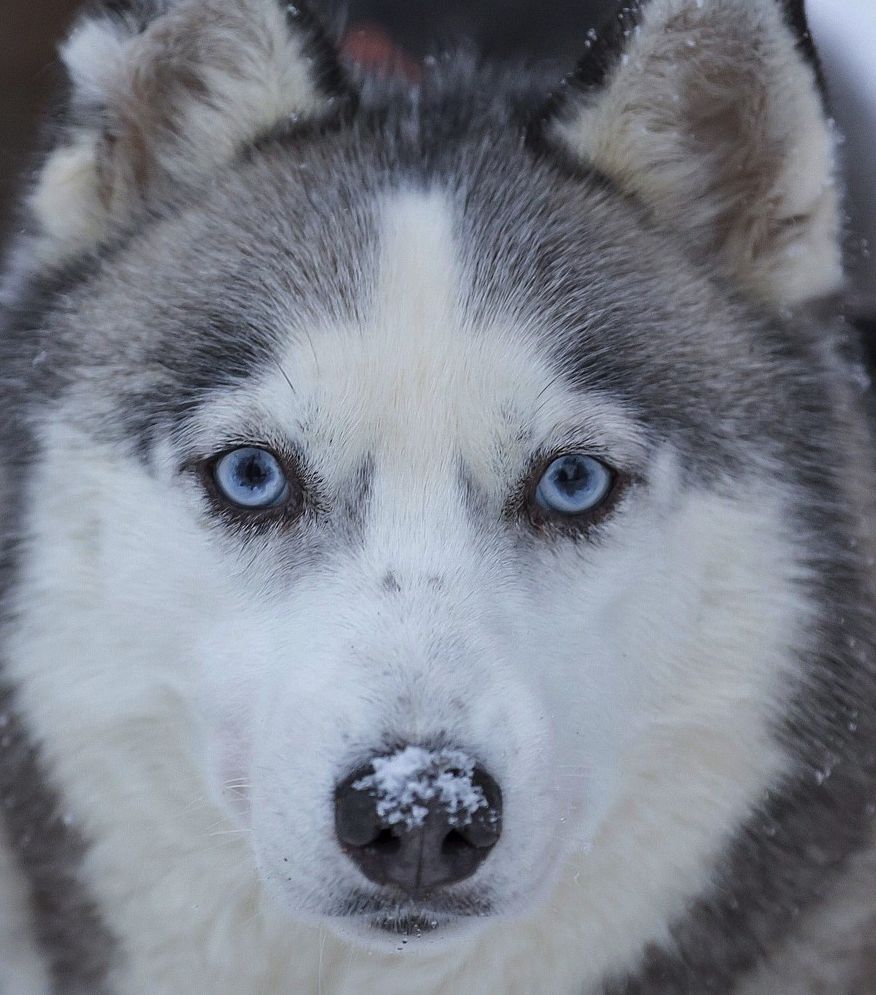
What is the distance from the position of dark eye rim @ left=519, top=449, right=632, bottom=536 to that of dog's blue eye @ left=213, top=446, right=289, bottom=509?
32cm

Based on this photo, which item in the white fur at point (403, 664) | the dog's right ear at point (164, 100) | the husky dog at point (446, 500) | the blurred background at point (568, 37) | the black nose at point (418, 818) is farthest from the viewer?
the blurred background at point (568, 37)

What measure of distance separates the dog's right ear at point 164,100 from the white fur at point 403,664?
10.7 inches

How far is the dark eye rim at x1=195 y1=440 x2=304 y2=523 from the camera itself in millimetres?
1607

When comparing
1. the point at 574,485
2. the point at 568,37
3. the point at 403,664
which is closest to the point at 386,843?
the point at 403,664

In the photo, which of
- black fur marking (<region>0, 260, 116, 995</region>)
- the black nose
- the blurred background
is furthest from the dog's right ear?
the black nose

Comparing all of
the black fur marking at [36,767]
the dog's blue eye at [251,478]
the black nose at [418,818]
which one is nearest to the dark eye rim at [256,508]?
the dog's blue eye at [251,478]

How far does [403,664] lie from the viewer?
4.66ft

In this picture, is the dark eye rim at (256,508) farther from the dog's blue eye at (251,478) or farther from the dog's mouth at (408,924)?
the dog's mouth at (408,924)

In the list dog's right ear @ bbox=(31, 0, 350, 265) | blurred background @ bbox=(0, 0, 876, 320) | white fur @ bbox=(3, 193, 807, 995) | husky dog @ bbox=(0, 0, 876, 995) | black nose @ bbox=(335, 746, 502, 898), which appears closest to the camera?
black nose @ bbox=(335, 746, 502, 898)

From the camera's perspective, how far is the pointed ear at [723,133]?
1.64 meters

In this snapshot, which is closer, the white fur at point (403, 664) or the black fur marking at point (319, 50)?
the white fur at point (403, 664)

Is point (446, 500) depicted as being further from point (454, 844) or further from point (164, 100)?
point (164, 100)

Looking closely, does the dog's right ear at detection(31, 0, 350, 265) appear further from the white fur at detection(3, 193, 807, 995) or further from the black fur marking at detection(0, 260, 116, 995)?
the white fur at detection(3, 193, 807, 995)

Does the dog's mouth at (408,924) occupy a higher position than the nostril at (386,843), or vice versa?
the nostril at (386,843)
